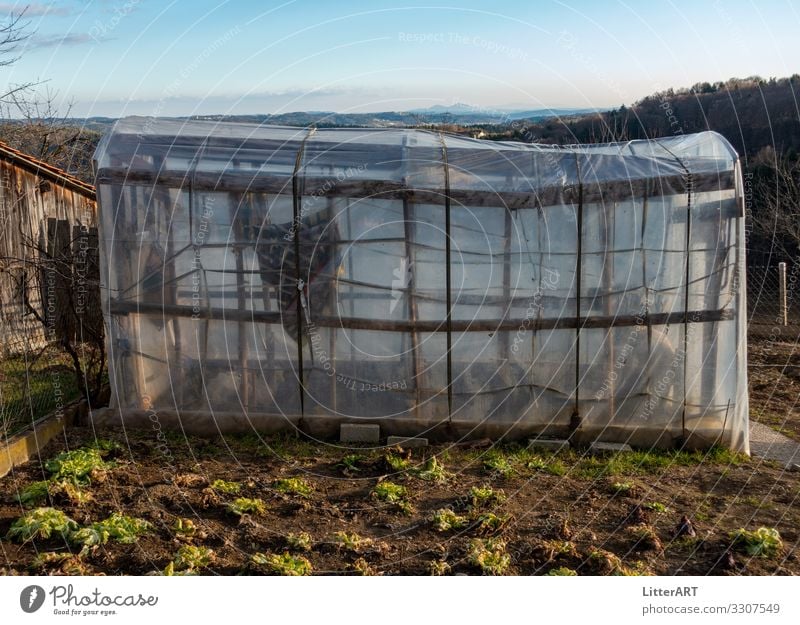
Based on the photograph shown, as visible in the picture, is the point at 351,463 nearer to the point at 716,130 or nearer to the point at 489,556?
the point at 489,556

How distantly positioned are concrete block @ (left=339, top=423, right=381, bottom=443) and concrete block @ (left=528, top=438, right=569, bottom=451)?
191 centimetres

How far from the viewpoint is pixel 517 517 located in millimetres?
7969

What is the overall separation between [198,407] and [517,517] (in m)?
4.66

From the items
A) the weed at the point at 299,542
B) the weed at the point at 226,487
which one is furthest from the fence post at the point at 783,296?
the weed at the point at 299,542

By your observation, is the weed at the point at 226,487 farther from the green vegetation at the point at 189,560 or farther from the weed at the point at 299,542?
the green vegetation at the point at 189,560

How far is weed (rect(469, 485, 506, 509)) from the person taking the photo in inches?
327

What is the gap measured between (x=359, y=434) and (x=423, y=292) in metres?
1.95

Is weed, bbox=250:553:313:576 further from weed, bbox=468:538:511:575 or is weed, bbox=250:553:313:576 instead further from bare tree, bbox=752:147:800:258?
bare tree, bbox=752:147:800:258

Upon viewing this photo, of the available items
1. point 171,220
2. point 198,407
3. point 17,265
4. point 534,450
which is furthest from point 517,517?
point 17,265

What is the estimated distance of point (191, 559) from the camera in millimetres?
6727

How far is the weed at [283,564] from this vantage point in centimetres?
666

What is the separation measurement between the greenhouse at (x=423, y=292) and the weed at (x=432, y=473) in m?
1.27

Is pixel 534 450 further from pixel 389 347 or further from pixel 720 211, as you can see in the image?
pixel 720 211
